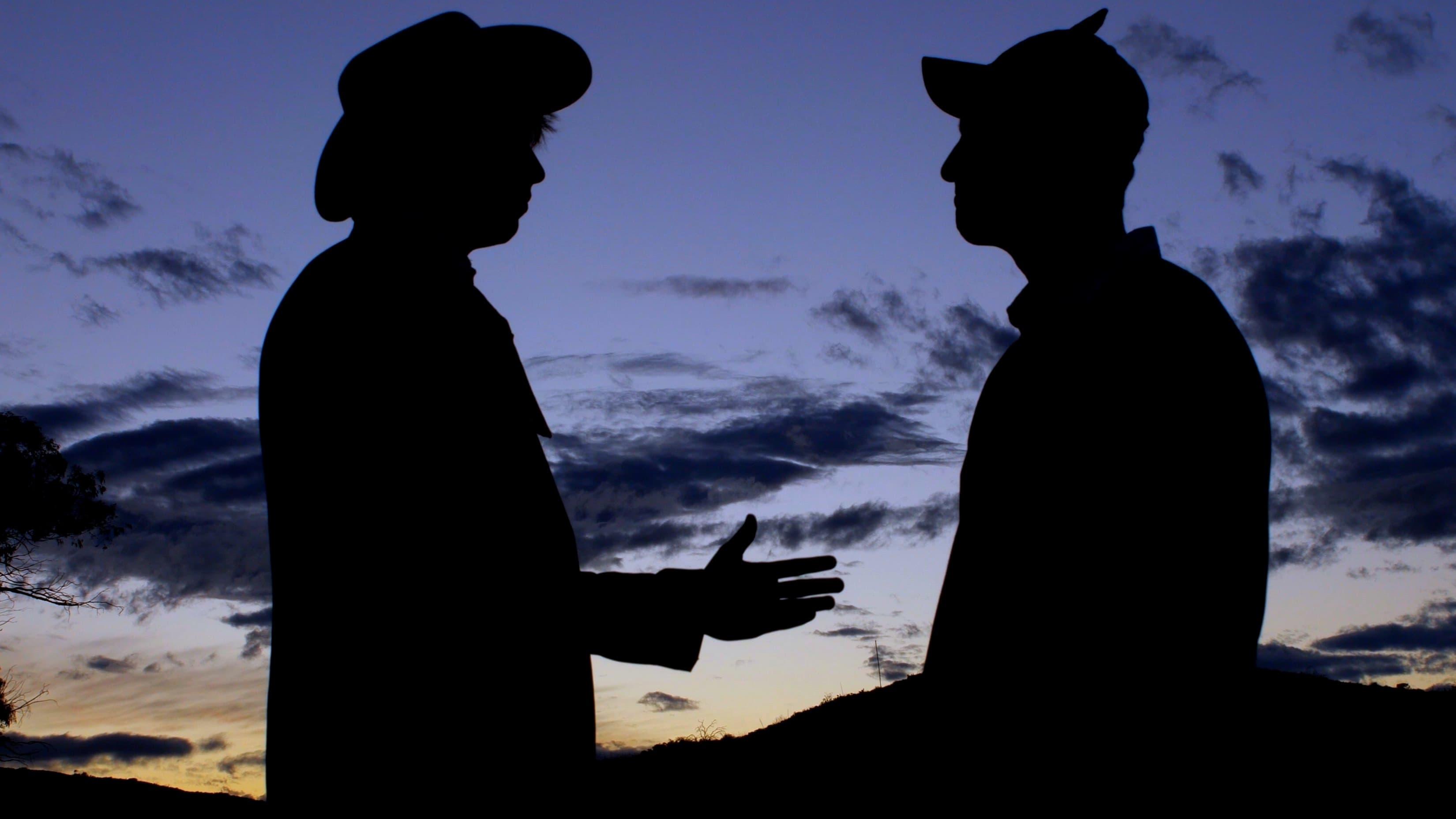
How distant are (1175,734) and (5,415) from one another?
23500 millimetres

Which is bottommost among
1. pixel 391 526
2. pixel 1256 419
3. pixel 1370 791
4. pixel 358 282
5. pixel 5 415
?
pixel 1370 791

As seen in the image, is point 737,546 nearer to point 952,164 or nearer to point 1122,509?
point 1122,509

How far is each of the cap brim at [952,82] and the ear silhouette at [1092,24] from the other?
346 millimetres

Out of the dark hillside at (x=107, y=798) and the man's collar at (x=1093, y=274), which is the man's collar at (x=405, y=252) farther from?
the dark hillside at (x=107, y=798)

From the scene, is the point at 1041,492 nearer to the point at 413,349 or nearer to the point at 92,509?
the point at 413,349

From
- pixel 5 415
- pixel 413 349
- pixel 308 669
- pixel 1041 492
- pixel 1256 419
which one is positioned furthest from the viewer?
pixel 5 415

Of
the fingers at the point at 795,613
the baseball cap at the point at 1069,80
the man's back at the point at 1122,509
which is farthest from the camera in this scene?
the baseball cap at the point at 1069,80

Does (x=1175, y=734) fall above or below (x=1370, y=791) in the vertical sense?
above

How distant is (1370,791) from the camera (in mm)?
20734

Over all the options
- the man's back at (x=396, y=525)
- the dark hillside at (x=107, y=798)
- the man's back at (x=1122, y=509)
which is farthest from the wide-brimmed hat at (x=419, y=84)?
the dark hillside at (x=107, y=798)

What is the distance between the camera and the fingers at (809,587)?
328 cm

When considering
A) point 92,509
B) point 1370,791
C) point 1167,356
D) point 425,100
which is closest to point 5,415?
point 92,509

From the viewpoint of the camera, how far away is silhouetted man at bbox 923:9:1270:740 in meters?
2.67

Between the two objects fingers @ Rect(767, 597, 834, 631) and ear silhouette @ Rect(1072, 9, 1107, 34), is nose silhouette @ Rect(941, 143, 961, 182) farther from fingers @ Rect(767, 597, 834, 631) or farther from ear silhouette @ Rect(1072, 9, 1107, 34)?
fingers @ Rect(767, 597, 834, 631)
